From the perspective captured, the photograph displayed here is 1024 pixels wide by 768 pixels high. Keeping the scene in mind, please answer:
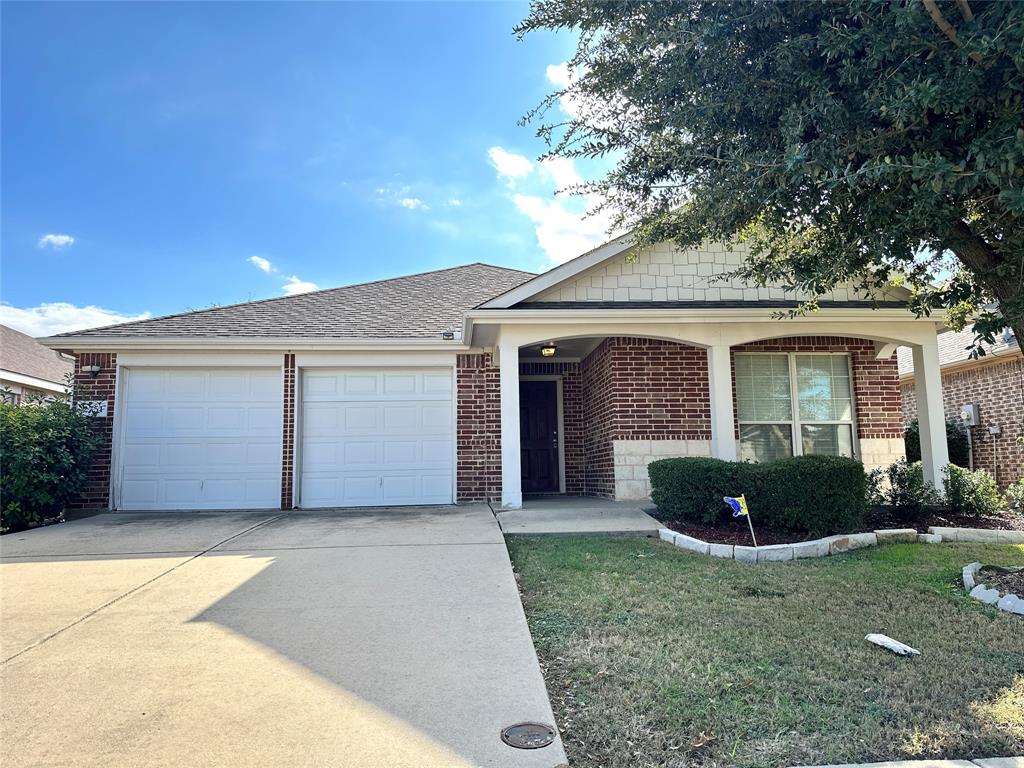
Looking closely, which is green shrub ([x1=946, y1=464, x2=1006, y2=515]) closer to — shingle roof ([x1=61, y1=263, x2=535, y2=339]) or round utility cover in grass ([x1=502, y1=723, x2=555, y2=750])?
shingle roof ([x1=61, y1=263, x2=535, y2=339])

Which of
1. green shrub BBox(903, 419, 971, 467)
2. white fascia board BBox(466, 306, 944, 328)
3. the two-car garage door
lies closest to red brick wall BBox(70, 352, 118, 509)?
the two-car garage door

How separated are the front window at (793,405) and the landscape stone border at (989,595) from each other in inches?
179

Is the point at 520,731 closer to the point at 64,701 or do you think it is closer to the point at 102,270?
the point at 64,701

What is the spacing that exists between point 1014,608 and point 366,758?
4.68 meters

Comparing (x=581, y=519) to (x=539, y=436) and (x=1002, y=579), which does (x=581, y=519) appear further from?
(x=539, y=436)

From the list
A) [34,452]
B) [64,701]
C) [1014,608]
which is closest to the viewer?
[64,701]

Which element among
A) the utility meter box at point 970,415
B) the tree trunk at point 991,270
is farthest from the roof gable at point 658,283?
the utility meter box at point 970,415

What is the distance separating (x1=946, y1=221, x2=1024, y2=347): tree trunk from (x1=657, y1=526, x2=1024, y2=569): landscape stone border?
2668 millimetres

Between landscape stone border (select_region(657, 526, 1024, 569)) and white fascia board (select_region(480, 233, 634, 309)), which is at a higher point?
white fascia board (select_region(480, 233, 634, 309))

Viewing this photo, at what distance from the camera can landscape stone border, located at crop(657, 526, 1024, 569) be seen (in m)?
6.30

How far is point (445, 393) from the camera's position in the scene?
10758mm

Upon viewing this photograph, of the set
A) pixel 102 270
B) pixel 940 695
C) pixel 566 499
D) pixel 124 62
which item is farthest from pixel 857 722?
pixel 102 270

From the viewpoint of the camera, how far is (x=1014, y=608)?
14.8 feet

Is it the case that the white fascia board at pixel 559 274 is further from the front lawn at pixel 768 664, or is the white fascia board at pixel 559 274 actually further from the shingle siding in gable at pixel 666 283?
the front lawn at pixel 768 664
